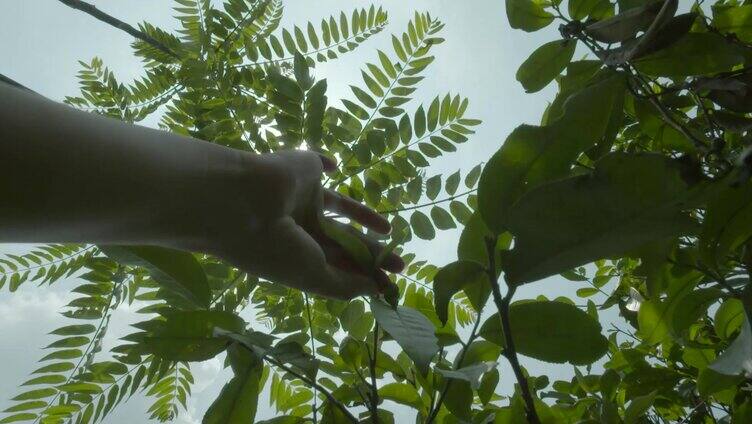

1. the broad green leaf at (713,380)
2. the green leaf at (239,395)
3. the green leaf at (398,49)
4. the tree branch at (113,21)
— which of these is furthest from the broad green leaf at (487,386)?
the tree branch at (113,21)

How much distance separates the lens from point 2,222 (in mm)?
627

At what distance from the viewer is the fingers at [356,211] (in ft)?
3.75

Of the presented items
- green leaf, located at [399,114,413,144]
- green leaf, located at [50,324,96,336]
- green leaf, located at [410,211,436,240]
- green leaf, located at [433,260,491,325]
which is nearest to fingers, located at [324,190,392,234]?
green leaf, located at [410,211,436,240]

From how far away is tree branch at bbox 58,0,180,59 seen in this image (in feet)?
5.24

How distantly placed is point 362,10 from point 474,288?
4.71 ft

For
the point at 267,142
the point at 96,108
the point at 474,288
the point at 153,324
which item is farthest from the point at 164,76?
the point at 474,288

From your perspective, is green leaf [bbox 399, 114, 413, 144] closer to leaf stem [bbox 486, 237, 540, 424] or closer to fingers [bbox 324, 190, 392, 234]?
fingers [bbox 324, 190, 392, 234]

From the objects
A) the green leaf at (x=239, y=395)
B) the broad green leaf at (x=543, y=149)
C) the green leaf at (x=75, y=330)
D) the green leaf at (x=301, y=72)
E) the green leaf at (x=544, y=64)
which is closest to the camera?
the broad green leaf at (x=543, y=149)

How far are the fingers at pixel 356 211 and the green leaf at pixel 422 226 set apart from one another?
0.30 meters

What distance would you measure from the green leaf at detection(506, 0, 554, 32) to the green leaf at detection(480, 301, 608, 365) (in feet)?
1.91

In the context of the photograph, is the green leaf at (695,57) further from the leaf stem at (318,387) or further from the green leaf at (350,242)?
the leaf stem at (318,387)

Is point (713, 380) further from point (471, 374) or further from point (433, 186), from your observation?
point (433, 186)

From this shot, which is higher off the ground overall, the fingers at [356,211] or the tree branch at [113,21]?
the tree branch at [113,21]

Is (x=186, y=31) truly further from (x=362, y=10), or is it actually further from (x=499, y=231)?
(x=499, y=231)
